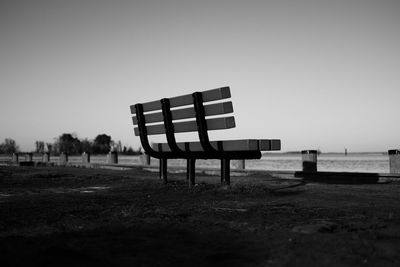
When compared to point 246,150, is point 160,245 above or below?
below

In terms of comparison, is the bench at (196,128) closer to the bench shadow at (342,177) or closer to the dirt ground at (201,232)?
the dirt ground at (201,232)

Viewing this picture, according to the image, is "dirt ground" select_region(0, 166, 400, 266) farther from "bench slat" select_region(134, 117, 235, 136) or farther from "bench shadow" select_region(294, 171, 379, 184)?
"bench shadow" select_region(294, 171, 379, 184)

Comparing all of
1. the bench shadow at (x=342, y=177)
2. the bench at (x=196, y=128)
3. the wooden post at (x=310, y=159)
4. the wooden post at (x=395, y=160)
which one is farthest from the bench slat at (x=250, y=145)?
the wooden post at (x=310, y=159)

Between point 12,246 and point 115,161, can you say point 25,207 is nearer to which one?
point 12,246

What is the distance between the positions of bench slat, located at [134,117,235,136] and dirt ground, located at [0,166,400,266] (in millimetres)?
1160

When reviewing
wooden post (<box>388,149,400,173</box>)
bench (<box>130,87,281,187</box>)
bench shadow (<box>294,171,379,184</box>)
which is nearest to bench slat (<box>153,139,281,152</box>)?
bench (<box>130,87,281,187</box>)

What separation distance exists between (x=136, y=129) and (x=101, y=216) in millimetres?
3685

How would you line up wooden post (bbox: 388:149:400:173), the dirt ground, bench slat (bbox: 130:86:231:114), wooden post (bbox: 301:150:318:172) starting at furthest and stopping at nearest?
wooden post (bbox: 301:150:318:172) < wooden post (bbox: 388:149:400:173) < bench slat (bbox: 130:86:231:114) < the dirt ground

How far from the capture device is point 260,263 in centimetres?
198

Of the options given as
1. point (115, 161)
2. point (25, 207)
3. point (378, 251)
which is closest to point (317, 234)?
point (378, 251)

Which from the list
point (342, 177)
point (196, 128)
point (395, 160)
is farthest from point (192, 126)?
point (395, 160)

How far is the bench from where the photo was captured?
5.15 meters

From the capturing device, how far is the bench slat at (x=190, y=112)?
5.16 m

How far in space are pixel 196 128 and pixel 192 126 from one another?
112mm
